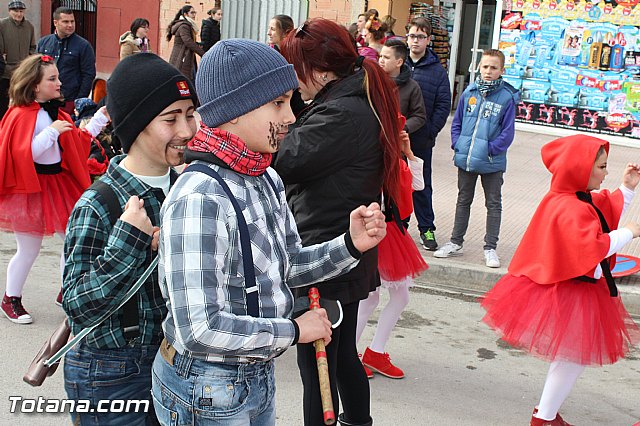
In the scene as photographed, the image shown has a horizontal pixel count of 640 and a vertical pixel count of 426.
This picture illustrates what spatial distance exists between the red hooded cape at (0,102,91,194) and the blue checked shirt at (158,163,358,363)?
3.59 meters

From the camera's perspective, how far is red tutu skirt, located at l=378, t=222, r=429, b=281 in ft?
16.4

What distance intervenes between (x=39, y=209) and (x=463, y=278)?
Result: 143 inches

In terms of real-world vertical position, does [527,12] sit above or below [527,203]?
above

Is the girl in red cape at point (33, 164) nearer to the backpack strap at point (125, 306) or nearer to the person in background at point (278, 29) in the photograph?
the person in background at point (278, 29)

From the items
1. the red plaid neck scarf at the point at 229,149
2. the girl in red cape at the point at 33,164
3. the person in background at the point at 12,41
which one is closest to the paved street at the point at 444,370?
the girl in red cape at the point at 33,164

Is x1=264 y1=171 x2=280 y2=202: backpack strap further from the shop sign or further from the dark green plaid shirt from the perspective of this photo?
the shop sign

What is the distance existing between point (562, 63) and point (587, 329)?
10790 millimetres

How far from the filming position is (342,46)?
147 inches

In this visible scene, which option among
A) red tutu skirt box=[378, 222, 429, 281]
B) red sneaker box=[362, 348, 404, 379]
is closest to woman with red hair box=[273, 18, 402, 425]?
red tutu skirt box=[378, 222, 429, 281]

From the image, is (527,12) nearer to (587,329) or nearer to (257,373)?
(587,329)

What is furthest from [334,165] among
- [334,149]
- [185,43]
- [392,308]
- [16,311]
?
[185,43]

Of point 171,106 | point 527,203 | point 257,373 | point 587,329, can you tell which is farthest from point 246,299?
point 527,203

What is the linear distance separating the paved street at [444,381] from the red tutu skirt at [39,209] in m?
0.66

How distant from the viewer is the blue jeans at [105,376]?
8.79ft
